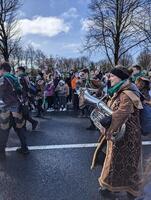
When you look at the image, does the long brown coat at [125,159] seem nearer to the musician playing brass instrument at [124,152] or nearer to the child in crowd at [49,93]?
the musician playing brass instrument at [124,152]

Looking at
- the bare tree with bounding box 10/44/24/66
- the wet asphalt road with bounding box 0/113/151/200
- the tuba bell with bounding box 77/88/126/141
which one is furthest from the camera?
the bare tree with bounding box 10/44/24/66

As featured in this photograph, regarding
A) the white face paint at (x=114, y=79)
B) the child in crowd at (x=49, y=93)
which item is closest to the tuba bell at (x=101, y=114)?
the white face paint at (x=114, y=79)

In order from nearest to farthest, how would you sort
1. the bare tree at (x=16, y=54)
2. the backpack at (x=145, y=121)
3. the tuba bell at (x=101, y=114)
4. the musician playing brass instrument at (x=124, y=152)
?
1. the tuba bell at (x=101, y=114)
2. the musician playing brass instrument at (x=124, y=152)
3. the backpack at (x=145, y=121)
4. the bare tree at (x=16, y=54)

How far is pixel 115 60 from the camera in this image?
1097 inches

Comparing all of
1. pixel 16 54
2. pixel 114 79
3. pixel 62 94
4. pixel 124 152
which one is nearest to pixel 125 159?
pixel 124 152

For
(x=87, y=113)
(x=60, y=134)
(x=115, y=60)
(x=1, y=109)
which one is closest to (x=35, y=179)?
(x=1, y=109)

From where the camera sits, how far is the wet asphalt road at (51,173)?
5.34 meters

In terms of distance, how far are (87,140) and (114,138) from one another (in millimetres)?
4371

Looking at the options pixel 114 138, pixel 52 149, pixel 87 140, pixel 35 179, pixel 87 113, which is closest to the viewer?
pixel 114 138

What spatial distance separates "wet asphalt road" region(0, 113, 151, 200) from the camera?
534cm

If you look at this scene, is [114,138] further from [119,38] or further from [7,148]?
[119,38]

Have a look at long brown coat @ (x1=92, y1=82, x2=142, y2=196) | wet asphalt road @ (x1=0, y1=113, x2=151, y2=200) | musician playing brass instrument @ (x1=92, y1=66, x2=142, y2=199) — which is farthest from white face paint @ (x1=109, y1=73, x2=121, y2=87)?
wet asphalt road @ (x1=0, y1=113, x2=151, y2=200)

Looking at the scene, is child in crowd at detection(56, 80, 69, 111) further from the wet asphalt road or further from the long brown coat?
the long brown coat

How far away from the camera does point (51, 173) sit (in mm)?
6262
